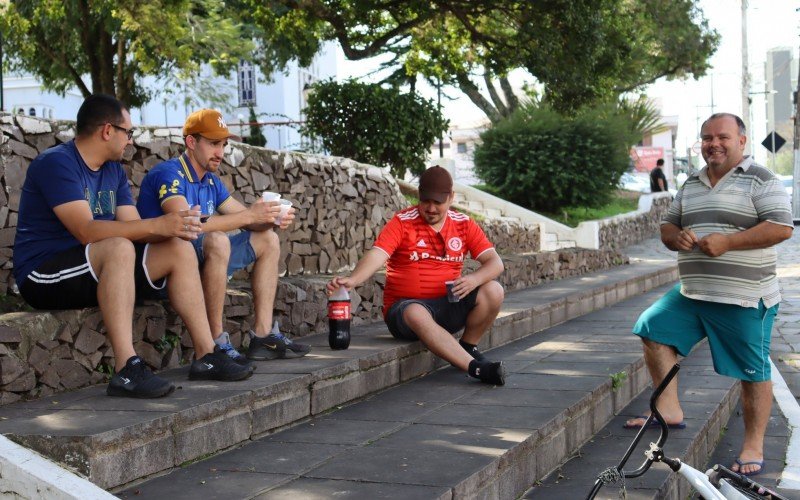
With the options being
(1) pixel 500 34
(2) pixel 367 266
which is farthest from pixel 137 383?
(1) pixel 500 34

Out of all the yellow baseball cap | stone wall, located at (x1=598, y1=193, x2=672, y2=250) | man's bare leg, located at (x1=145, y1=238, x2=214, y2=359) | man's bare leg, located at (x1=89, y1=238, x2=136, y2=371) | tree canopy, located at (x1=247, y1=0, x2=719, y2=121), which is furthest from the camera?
stone wall, located at (x1=598, y1=193, x2=672, y2=250)

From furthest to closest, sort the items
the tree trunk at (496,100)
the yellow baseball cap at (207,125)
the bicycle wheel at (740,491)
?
the tree trunk at (496,100), the yellow baseball cap at (207,125), the bicycle wheel at (740,491)

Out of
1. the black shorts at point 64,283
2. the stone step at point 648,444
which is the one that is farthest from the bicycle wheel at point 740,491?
the black shorts at point 64,283

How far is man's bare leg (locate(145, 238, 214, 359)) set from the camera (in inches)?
187

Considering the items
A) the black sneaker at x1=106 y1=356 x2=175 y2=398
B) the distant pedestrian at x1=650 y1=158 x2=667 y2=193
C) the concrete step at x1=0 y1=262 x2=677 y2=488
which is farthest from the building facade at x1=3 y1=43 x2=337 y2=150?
the black sneaker at x1=106 y1=356 x2=175 y2=398

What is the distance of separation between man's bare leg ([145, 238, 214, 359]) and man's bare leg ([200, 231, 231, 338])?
0.28m

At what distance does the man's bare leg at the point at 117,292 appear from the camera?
14.3ft

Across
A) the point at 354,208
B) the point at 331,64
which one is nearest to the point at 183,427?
the point at 354,208

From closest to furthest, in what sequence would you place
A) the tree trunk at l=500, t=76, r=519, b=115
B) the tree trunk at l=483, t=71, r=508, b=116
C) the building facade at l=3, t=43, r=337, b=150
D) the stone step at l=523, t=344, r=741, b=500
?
the stone step at l=523, t=344, r=741, b=500
the tree trunk at l=500, t=76, r=519, b=115
the tree trunk at l=483, t=71, r=508, b=116
the building facade at l=3, t=43, r=337, b=150

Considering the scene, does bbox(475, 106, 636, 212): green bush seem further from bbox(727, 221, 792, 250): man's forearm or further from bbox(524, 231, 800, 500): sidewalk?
bbox(727, 221, 792, 250): man's forearm

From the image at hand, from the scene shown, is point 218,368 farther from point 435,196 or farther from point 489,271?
point 489,271

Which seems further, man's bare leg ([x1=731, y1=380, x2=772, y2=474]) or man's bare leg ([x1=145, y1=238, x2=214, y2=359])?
man's bare leg ([x1=731, y1=380, x2=772, y2=474])

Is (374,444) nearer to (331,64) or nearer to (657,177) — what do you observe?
(657,177)

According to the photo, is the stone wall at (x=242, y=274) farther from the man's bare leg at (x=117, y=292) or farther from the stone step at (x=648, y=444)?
the stone step at (x=648, y=444)
